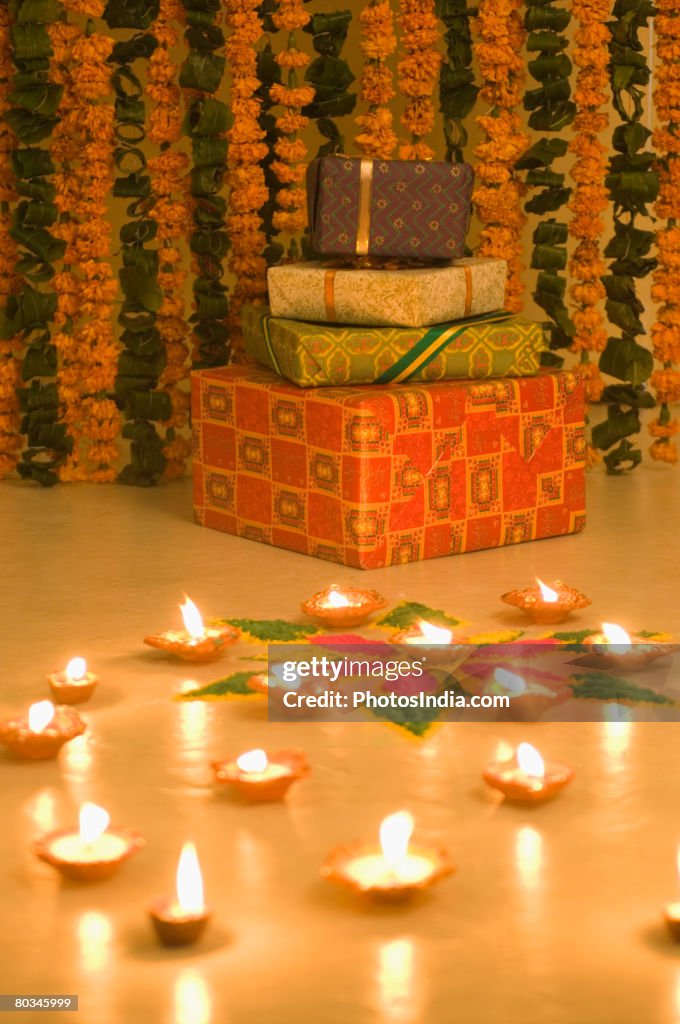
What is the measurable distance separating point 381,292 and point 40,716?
113 cm

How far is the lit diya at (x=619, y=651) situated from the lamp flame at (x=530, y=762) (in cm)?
38

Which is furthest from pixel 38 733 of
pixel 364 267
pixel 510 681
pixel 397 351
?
pixel 364 267

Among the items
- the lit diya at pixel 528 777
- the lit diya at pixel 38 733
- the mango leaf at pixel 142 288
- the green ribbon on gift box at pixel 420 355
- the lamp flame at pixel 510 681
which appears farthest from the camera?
the mango leaf at pixel 142 288

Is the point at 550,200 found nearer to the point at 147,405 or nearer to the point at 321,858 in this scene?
the point at 147,405

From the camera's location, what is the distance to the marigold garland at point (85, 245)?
2811 millimetres

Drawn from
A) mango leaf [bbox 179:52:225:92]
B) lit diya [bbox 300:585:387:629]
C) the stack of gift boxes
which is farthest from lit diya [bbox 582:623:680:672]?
mango leaf [bbox 179:52:225:92]

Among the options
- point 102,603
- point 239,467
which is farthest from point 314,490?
point 102,603

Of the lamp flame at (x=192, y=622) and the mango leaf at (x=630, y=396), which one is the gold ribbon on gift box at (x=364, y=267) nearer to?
the mango leaf at (x=630, y=396)

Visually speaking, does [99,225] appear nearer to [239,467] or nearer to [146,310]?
[146,310]

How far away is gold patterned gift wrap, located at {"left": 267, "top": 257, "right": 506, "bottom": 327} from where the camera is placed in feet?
8.01

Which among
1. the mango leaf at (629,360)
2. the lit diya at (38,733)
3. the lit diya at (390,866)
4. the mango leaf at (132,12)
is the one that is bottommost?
the lit diya at (38,733)

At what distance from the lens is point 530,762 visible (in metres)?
1.44

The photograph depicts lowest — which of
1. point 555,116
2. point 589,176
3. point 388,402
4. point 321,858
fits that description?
point 321,858

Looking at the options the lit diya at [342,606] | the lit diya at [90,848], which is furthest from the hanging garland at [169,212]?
the lit diya at [90,848]
